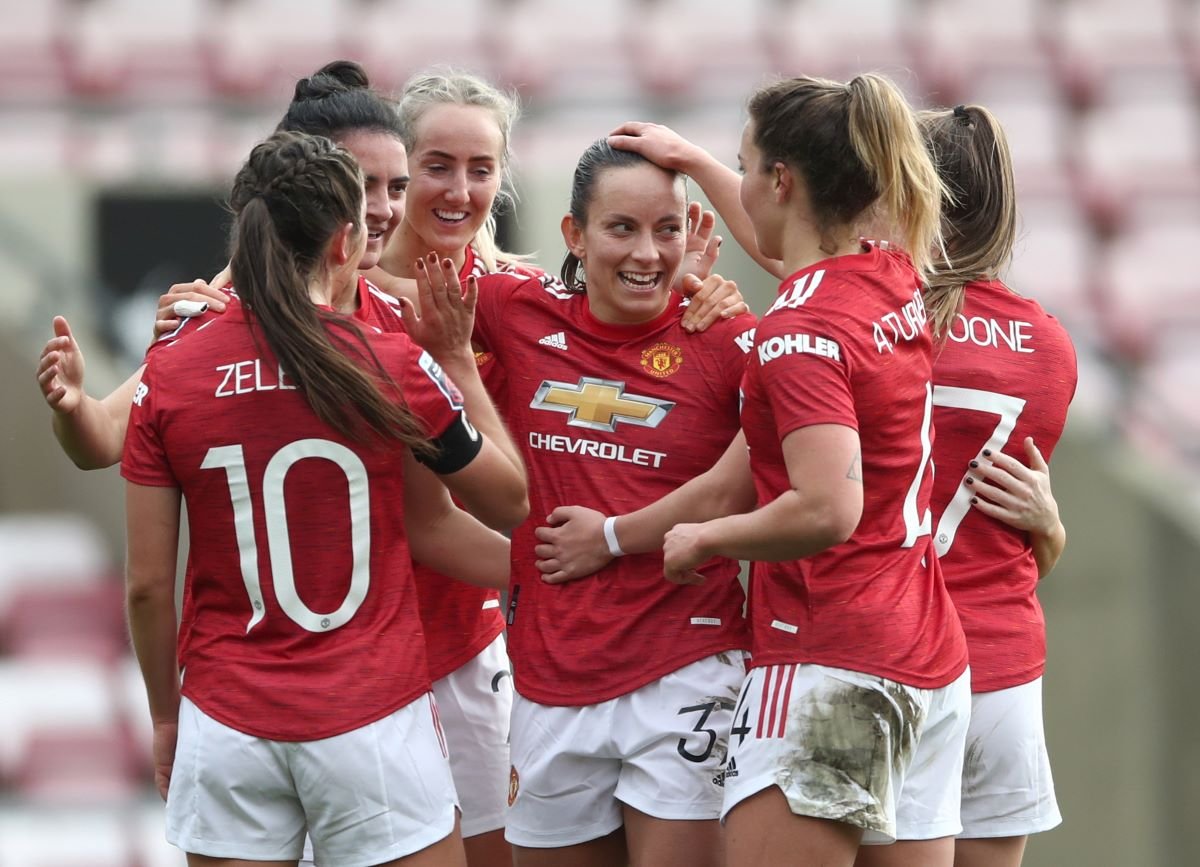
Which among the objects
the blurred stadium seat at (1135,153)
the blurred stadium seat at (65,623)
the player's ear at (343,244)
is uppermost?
the blurred stadium seat at (1135,153)

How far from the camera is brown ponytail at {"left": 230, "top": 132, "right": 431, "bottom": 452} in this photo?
110 inches

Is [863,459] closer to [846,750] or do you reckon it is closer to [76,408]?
[846,750]

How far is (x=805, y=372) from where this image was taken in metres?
2.71

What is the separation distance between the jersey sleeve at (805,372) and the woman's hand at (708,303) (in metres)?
0.53

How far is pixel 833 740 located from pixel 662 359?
35.7 inches

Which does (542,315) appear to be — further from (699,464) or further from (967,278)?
(967,278)

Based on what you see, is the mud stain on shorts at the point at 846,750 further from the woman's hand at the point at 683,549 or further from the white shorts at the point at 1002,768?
the white shorts at the point at 1002,768

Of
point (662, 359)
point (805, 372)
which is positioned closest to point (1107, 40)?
point (662, 359)

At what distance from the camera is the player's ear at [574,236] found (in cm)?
342

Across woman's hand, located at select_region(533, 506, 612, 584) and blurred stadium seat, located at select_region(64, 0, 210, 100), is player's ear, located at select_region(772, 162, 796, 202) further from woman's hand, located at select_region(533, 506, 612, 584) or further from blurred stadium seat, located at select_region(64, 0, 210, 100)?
blurred stadium seat, located at select_region(64, 0, 210, 100)

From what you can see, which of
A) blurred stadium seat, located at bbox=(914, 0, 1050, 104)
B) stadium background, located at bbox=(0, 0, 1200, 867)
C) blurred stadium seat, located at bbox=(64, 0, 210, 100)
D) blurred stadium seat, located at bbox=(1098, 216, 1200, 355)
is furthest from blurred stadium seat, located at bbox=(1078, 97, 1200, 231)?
blurred stadium seat, located at bbox=(64, 0, 210, 100)

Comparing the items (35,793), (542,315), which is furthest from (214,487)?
(35,793)

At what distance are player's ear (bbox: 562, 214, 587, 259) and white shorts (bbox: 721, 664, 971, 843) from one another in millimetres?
1026

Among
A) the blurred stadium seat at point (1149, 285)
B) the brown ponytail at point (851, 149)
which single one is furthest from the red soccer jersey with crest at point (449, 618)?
the blurred stadium seat at point (1149, 285)
